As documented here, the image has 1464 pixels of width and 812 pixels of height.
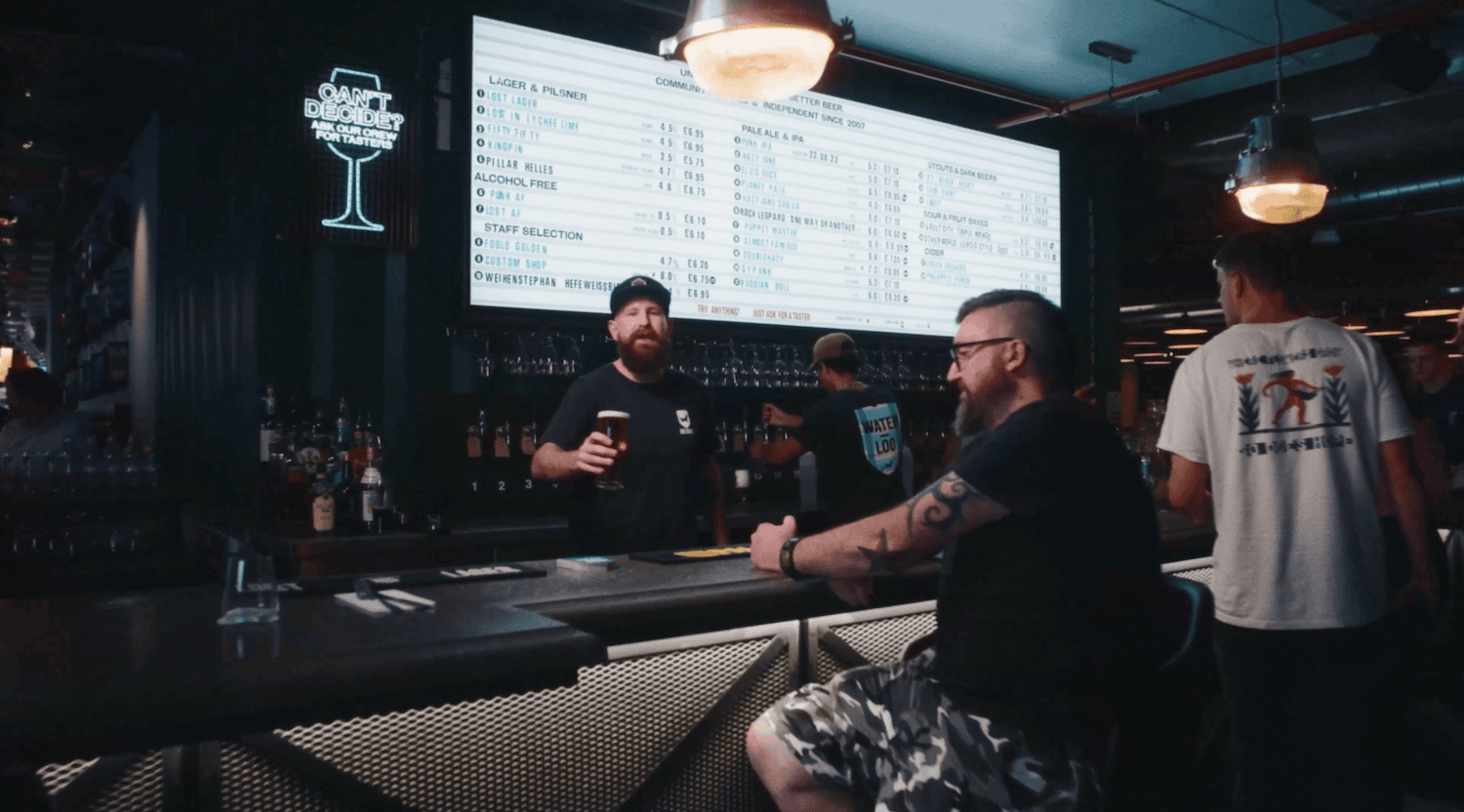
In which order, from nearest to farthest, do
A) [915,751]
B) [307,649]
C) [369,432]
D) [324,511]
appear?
[307,649], [915,751], [324,511], [369,432]

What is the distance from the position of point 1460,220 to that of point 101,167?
11.2 m

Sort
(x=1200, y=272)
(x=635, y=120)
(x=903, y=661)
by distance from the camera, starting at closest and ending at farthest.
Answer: (x=903, y=661), (x=635, y=120), (x=1200, y=272)

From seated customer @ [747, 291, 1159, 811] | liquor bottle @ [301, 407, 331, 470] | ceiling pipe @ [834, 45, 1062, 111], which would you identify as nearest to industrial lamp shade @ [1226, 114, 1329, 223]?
ceiling pipe @ [834, 45, 1062, 111]

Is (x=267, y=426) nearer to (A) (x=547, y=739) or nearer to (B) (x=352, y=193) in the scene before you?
(B) (x=352, y=193)

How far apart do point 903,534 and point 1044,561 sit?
0.76ft

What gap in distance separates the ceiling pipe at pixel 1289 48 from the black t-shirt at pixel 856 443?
226 centimetres

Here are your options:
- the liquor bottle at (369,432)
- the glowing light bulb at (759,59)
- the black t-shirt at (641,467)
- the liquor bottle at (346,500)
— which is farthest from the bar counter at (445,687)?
the liquor bottle at (369,432)

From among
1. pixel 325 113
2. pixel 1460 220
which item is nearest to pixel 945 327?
pixel 325 113

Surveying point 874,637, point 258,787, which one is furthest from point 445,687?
Result: point 874,637

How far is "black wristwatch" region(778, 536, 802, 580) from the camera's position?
1.91 m

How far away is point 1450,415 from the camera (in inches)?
180

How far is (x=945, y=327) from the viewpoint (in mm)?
5531

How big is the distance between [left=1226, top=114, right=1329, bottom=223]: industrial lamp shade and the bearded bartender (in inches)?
108

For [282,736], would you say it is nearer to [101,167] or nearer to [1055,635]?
[1055,635]
